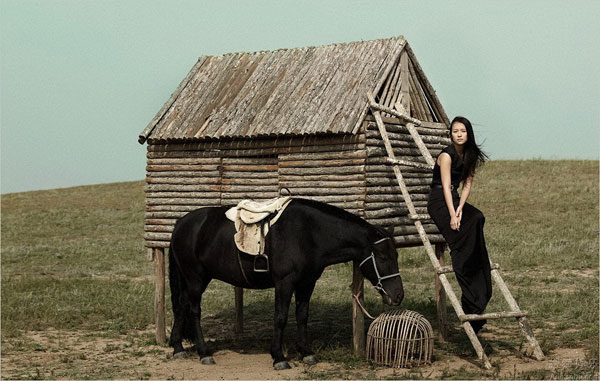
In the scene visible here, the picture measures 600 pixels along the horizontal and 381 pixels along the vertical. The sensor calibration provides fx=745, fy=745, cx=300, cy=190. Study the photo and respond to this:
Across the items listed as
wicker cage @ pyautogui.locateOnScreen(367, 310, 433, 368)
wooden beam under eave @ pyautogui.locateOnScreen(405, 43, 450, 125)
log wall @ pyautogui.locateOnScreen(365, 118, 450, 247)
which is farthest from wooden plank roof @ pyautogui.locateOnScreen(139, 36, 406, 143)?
wicker cage @ pyautogui.locateOnScreen(367, 310, 433, 368)

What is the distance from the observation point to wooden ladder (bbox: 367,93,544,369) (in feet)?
37.7

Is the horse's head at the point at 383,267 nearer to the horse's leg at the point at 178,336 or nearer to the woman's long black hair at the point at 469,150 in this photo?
the woman's long black hair at the point at 469,150

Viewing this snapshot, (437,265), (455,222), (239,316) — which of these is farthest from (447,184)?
(239,316)

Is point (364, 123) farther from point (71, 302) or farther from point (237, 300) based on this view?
point (71, 302)

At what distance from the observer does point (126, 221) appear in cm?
3909

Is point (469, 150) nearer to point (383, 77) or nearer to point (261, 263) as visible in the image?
point (383, 77)

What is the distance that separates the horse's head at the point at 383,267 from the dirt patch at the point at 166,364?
4.14 feet

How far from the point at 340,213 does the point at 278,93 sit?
3.56 metres

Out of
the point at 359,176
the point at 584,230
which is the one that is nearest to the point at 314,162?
the point at 359,176

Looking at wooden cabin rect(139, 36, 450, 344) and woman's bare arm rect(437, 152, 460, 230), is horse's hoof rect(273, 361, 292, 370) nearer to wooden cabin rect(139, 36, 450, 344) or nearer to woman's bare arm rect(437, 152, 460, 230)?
wooden cabin rect(139, 36, 450, 344)

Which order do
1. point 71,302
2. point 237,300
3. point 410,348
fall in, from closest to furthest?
point 410,348, point 237,300, point 71,302

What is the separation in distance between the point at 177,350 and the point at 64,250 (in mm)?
19113

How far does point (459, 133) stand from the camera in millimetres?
11797

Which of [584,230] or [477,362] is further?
[584,230]
